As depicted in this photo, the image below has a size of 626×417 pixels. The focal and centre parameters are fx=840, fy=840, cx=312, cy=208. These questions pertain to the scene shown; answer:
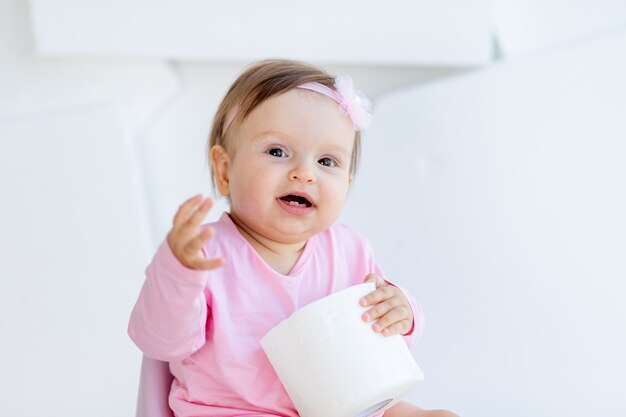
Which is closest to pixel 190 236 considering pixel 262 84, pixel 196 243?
pixel 196 243

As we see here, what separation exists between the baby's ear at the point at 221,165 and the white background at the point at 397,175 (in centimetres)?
46

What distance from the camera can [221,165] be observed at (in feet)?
3.28

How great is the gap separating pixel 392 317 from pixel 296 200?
7.0 inches

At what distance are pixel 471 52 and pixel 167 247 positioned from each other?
1208 millimetres

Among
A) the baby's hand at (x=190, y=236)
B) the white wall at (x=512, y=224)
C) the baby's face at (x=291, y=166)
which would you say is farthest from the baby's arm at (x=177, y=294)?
the white wall at (x=512, y=224)

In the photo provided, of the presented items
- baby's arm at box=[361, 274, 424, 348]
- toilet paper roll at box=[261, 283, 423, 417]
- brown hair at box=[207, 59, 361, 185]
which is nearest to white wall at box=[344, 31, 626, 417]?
baby's arm at box=[361, 274, 424, 348]

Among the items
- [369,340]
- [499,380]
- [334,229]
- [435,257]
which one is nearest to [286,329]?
[369,340]

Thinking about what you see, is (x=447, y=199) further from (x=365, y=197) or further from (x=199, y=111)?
(x=199, y=111)

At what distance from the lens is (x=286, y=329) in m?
0.83

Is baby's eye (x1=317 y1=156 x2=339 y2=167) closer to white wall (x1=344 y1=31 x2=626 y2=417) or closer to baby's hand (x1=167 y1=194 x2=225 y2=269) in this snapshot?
baby's hand (x1=167 y1=194 x2=225 y2=269)

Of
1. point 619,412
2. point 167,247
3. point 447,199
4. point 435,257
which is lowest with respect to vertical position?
point 619,412

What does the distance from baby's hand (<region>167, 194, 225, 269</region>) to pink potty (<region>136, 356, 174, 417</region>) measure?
0.25m

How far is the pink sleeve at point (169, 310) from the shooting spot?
79 cm

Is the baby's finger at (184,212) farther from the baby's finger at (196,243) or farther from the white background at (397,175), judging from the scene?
the white background at (397,175)
